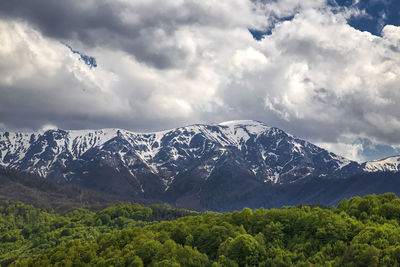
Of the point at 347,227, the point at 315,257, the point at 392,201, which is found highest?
the point at 392,201

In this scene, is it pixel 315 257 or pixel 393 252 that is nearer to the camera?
pixel 393 252

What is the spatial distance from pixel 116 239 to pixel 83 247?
1546 cm

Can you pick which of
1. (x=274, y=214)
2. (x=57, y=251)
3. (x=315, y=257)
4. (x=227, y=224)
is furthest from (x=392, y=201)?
(x=57, y=251)

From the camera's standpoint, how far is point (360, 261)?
121312 millimetres

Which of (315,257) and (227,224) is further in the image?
(227,224)

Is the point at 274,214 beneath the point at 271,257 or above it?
above

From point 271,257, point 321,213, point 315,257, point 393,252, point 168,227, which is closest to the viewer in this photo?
point 393,252

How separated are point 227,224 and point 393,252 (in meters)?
72.8

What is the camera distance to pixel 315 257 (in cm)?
→ 13262

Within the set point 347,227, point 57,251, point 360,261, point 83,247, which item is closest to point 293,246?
point 347,227

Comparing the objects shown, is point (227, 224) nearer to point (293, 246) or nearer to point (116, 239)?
point (293, 246)

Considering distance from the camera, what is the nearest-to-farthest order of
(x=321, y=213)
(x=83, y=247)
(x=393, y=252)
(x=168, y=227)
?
1. (x=393, y=252)
2. (x=321, y=213)
3. (x=83, y=247)
4. (x=168, y=227)

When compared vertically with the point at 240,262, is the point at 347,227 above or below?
above

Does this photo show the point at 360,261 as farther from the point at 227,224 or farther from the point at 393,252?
the point at 227,224
